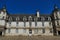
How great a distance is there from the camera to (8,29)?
59.3 meters

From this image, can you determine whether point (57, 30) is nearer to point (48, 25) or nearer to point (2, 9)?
point (48, 25)

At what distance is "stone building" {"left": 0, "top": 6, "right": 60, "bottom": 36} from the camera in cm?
5881

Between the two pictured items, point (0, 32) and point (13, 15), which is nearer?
point (0, 32)

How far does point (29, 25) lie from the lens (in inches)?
2372

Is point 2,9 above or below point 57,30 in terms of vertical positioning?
above

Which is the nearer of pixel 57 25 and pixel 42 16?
pixel 57 25

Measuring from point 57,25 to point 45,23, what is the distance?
16.4ft

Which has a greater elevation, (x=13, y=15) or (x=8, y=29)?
(x=13, y=15)

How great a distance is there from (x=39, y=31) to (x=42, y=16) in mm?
7718

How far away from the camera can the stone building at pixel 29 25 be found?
5881cm

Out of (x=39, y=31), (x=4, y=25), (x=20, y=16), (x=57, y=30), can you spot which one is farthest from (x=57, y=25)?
(x=4, y=25)

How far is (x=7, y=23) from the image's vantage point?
60.4 m

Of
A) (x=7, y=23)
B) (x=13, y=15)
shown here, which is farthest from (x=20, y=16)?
(x=7, y=23)

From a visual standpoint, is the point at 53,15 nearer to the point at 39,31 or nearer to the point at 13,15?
the point at 39,31
